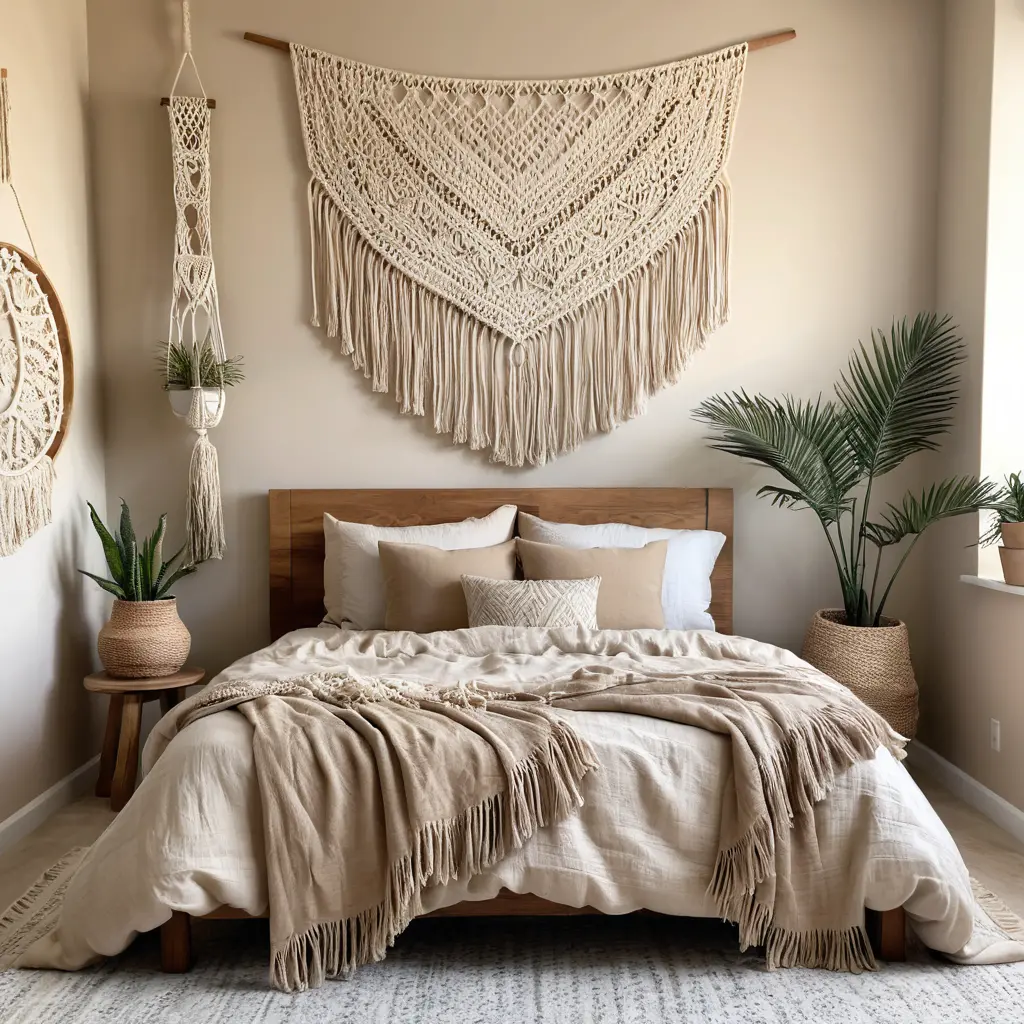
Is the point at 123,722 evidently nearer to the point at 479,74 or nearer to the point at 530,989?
the point at 530,989

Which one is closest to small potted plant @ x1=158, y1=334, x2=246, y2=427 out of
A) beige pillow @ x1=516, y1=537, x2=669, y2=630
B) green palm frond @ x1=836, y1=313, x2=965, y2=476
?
beige pillow @ x1=516, y1=537, x2=669, y2=630

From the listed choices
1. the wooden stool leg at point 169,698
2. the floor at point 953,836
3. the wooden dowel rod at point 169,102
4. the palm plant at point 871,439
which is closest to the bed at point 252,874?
the floor at point 953,836

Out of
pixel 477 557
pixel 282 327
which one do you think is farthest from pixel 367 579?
pixel 282 327

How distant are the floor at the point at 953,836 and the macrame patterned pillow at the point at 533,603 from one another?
124cm

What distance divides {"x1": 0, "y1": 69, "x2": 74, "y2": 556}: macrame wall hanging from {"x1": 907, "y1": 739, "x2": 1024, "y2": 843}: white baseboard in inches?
120

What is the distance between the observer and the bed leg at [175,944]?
206 cm

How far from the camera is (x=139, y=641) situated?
317cm

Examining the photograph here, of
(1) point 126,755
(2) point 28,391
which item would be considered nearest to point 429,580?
(1) point 126,755

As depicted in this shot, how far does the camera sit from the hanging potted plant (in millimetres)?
3217

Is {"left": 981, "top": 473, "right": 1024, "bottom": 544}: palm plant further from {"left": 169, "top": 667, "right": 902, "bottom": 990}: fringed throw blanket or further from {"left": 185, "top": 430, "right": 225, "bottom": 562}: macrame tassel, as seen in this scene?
{"left": 185, "top": 430, "right": 225, "bottom": 562}: macrame tassel

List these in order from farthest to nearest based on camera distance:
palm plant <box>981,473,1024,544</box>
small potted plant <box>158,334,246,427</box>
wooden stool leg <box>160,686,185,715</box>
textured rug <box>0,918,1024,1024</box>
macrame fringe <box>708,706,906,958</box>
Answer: small potted plant <box>158,334,246,427</box>, wooden stool leg <box>160,686,185,715</box>, palm plant <box>981,473,1024,544</box>, macrame fringe <box>708,706,906,958</box>, textured rug <box>0,918,1024,1024</box>

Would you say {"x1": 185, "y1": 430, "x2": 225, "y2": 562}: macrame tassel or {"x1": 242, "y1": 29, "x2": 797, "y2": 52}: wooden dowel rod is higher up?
{"x1": 242, "y1": 29, "x2": 797, "y2": 52}: wooden dowel rod

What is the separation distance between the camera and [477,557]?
3.28 m

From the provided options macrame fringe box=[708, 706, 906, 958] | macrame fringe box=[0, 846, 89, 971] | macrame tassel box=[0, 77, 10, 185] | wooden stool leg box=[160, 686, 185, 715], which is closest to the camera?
macrame fringe box=[708, 706, 906, 958]
